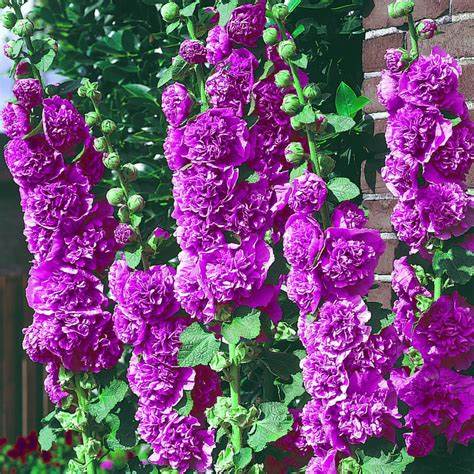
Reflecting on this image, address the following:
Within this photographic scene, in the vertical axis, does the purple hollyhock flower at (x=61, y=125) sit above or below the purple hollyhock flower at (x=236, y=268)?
above

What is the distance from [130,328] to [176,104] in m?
0.51

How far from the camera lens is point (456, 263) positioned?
1703 mm

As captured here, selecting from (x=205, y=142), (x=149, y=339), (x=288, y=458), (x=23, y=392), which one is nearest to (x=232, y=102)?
(x=205, y=142)

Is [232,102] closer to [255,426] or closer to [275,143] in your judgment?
[275,143]

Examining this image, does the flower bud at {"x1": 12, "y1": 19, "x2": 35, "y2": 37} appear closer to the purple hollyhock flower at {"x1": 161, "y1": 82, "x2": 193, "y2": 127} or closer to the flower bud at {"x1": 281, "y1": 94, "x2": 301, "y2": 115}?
the purple hollyhock flower at {"x1": 161, "y1": 82, "x2": 193, "y2": 127}

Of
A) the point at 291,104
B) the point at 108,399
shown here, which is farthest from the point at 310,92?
the point at 108,399

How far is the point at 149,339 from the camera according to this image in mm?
1854

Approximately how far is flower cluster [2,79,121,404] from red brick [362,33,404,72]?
0.76 metres

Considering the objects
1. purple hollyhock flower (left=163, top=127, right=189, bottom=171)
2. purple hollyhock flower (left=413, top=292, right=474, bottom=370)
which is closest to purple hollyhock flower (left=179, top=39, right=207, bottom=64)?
purple hollyhock flower (left=163, top=127, right=189, bottom=171)

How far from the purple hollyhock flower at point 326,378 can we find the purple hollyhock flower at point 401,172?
1.31ft

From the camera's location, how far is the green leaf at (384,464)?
1.64 m

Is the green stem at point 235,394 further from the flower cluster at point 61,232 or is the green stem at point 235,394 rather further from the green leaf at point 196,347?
the flower cluster at point 61,232

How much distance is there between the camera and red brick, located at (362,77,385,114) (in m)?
2.13

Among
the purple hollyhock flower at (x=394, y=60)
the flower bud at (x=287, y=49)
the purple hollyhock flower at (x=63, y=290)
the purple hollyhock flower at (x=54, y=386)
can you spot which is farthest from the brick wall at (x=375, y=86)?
the purple hollyhock flower at (x=54, y=386)
